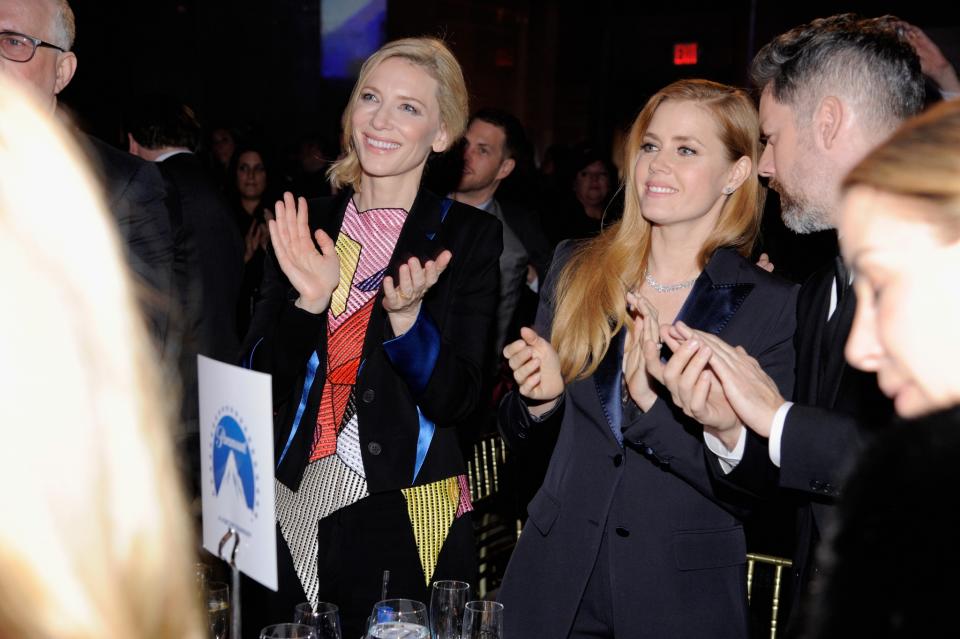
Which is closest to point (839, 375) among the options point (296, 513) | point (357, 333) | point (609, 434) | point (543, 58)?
point (609, 434)

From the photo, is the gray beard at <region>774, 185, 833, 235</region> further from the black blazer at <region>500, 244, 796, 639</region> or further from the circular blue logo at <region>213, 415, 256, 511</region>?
the circular blue logo at <region>213, 415, 256, 511</region>

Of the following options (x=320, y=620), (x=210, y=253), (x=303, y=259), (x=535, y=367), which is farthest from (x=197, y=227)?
(x=320, y=620)

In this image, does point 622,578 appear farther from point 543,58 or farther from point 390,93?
point 543,58

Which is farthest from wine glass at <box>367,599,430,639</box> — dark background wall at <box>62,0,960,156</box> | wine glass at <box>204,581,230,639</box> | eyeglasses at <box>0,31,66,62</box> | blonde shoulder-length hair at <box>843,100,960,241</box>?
dark background wall at <box>62,0,960,156</box>

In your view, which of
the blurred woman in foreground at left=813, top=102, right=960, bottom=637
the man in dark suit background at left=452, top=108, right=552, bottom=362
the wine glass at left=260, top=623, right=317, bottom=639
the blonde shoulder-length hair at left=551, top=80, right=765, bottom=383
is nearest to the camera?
the blurred woman in foreground at left=813, top=102, right=960, bottom=637

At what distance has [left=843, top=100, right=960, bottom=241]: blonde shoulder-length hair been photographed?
35.3 inches

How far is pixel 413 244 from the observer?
237 centimetres

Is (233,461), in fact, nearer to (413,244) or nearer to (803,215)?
(413,244)

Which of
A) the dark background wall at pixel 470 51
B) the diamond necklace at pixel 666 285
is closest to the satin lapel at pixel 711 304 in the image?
the diamond necklace at pixel 666 285

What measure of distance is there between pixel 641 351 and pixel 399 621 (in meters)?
0.94

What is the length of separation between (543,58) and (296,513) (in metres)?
11.0

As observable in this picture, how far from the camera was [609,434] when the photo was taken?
2.29m

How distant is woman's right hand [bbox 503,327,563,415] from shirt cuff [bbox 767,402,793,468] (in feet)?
1.90

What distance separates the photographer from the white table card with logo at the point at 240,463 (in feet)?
4.05
